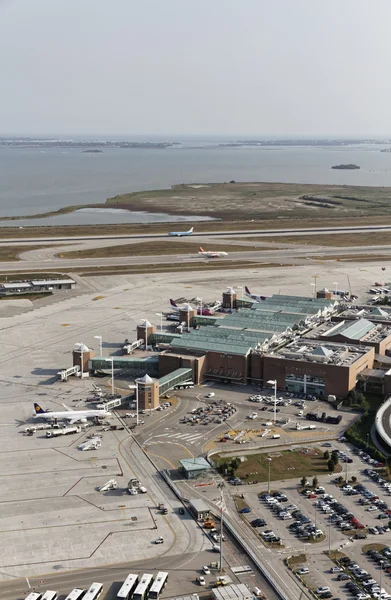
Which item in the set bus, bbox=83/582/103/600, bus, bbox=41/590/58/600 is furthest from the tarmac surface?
bus, bbox=83/582/103/600

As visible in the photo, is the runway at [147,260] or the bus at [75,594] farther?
the runway at [147,260]

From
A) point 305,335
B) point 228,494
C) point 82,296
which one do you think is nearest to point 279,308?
point 305,335

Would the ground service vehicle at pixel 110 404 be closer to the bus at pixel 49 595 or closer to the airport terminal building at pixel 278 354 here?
the airport terminal building at pixel 278 354

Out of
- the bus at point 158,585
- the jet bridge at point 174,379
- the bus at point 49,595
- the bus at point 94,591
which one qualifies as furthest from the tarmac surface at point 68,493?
the jet bridge at point 174,379

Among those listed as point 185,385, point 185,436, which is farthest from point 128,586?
point 185,385

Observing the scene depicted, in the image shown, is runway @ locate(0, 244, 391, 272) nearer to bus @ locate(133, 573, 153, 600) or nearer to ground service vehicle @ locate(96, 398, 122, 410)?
ground service vehicle @ locate(96, 398, 122, 410)

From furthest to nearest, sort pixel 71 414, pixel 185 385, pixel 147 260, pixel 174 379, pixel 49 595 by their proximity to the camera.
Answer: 1. pixel 147 260
2. pixel 185 385
3. pixel 174 379
4. pixel 71 414
5. pixel 49 595

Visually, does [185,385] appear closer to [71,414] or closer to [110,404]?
[110,404]
